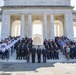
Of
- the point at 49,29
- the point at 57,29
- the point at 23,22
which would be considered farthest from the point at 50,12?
the point at 57,29

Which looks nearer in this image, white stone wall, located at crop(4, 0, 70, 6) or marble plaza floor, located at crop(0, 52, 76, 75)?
marble plaza floor, located at crop(0, 52, 76, 75)

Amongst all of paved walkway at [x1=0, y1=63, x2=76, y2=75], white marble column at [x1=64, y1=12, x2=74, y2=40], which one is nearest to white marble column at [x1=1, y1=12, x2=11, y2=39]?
white marble column at [x1=64, y1=12, x2=74, y2=40]

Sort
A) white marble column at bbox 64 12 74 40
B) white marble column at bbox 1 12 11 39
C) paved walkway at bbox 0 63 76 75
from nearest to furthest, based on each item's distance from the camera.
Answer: paved walkway at bbox 0 63 76 75 < white marble column at bbox 64 12 74 40 < white marble column at bbox 1 12 11 39

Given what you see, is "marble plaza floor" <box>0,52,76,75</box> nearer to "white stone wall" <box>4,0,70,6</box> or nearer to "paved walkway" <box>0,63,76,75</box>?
"paved walkway" <box>0,63,76,75</box>

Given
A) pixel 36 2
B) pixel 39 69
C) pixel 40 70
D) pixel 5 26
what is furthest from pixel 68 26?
pixel 40 70

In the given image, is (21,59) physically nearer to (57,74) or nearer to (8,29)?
(57,74)

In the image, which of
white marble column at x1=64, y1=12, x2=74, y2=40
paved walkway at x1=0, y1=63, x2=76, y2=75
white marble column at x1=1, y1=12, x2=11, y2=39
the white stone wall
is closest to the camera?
paved walkway at x1=0, y1=63, x2=76, y2=75

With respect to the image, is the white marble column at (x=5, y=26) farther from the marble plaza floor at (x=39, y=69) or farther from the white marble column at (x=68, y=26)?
the marble plaza floor at (x=39, y=69)

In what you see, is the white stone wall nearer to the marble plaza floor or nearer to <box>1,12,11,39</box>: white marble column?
<box>1,12,11,39</box>: white marble column

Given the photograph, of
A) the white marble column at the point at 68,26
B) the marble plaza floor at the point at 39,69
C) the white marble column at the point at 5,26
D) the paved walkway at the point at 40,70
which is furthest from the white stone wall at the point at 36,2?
the paved walkway at the point at 40,70

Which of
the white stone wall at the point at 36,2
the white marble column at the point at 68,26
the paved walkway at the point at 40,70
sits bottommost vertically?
the paved walkway at the point at 40,70

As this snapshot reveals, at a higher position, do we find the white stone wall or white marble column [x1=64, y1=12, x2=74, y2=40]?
the white stone wall

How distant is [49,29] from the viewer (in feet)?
113

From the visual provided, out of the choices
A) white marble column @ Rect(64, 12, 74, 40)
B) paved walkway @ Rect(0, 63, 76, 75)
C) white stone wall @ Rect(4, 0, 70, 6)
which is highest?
white stone wall @ Rect(4, 0, 70, 6)
